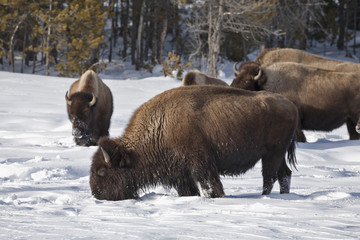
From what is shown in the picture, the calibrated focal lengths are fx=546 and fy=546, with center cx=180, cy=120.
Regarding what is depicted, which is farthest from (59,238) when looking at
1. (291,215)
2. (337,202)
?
(337,202)

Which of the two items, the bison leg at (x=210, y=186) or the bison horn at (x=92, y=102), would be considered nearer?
the bison leg at (x=210, y=186)

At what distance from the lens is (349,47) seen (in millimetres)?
37719

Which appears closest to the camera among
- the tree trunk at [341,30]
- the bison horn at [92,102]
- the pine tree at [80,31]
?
the bison horn at [92,102]

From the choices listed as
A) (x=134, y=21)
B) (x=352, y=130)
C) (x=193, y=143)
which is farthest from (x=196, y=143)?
(x=134, y=21)

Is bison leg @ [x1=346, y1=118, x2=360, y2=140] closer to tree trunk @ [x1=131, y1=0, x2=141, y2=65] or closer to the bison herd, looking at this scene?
the bison herd

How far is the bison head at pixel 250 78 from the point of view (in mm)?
9484

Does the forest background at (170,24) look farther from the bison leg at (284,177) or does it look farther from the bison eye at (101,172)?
the bison eye at (101,172)

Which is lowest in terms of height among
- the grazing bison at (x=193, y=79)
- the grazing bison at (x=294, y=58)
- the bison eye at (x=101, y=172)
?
the bison eye at (x=101, y=172)

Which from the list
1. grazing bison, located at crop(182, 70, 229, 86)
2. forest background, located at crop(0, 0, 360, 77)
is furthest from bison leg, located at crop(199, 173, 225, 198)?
A: forest background, located at crop(0, 0, 360, 77)

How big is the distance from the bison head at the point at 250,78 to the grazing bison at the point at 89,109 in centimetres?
247

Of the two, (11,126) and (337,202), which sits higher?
(337,202)

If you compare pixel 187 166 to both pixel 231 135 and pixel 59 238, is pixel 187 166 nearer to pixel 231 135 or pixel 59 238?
pixel 231 135

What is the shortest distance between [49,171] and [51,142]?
295 cm

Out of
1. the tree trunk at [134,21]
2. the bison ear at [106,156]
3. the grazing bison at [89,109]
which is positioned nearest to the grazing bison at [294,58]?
the grazing bison at [89,109]
